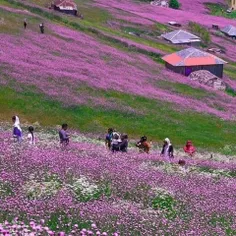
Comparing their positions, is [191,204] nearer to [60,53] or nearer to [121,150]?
[121,150]

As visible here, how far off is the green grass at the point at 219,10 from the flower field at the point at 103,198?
146 metres

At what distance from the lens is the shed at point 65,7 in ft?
320

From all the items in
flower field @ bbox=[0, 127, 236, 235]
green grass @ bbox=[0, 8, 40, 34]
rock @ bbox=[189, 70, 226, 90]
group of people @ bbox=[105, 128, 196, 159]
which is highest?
flower field @ bbox=[0, 127, 236, 235]

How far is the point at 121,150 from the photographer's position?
28.9 m

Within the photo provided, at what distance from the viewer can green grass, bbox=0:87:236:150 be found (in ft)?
149

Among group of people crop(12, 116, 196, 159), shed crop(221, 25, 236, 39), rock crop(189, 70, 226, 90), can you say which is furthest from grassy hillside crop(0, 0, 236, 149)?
shed crop(221, 25, 236, 39)

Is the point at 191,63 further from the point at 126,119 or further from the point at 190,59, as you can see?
the point at 126,119

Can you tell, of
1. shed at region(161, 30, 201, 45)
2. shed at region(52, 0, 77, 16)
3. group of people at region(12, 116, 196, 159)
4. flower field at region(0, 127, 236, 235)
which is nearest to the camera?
flower field at region(0, 127, 236, 235)

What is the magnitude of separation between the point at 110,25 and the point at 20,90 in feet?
175

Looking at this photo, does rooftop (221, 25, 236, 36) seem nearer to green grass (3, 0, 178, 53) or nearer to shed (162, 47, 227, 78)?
green grass (3, 0, 178, 53)

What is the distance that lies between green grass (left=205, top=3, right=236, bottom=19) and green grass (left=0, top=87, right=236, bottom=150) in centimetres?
11263

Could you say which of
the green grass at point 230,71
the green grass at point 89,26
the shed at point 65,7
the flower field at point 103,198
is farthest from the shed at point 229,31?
the flower field at point 103,198

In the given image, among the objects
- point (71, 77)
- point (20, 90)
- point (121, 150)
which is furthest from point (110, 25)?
point (121, 150)

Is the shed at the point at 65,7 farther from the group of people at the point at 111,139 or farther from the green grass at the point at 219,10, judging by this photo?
the green grass at the point at 219,10
